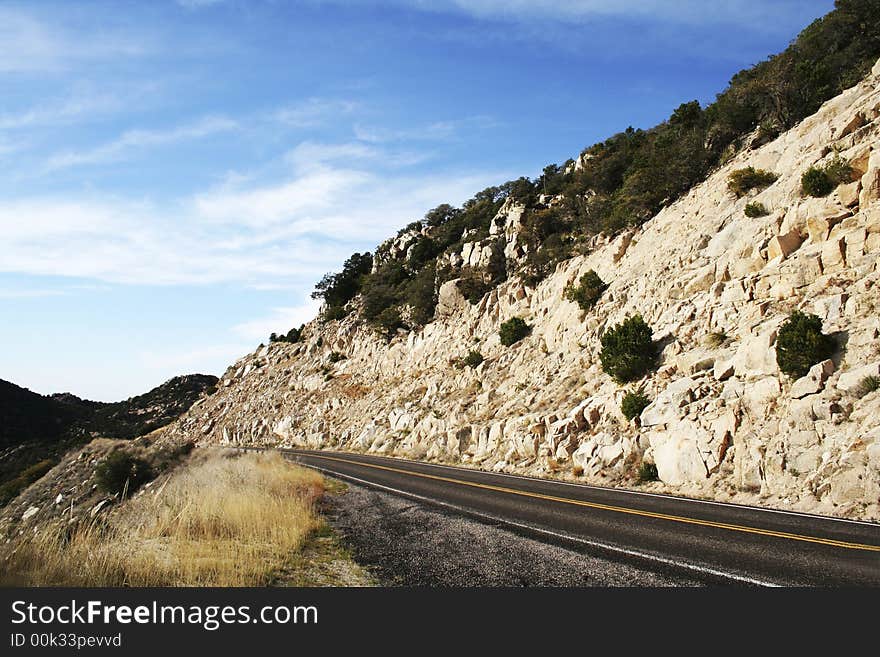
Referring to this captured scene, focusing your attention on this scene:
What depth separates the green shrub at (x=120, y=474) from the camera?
59.8 ft

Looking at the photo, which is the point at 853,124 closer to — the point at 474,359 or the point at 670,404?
the point at 670,404

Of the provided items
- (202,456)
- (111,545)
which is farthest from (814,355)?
(202,456)

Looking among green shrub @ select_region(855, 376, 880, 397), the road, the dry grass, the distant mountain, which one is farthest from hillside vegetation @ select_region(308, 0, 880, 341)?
the distant mountain

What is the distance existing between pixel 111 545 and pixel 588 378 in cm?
2120

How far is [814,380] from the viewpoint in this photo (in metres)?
13.8

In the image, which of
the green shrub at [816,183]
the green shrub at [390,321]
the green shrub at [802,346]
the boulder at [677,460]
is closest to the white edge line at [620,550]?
the boulder at [677,460]

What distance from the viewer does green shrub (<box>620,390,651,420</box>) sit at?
1842cm

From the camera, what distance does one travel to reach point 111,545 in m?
7.09

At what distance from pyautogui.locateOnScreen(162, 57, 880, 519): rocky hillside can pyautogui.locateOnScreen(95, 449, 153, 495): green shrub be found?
15.0 meters

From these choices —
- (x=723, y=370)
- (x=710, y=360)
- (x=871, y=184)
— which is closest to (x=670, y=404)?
(x=723, y=370)

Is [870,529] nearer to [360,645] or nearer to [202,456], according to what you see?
[360,645]

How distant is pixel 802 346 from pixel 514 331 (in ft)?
Answer: 70.5

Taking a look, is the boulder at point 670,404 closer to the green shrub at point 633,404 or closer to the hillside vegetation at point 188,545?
the green shrub at point 633,404

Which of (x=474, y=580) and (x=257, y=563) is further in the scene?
(x=257, y=563)
